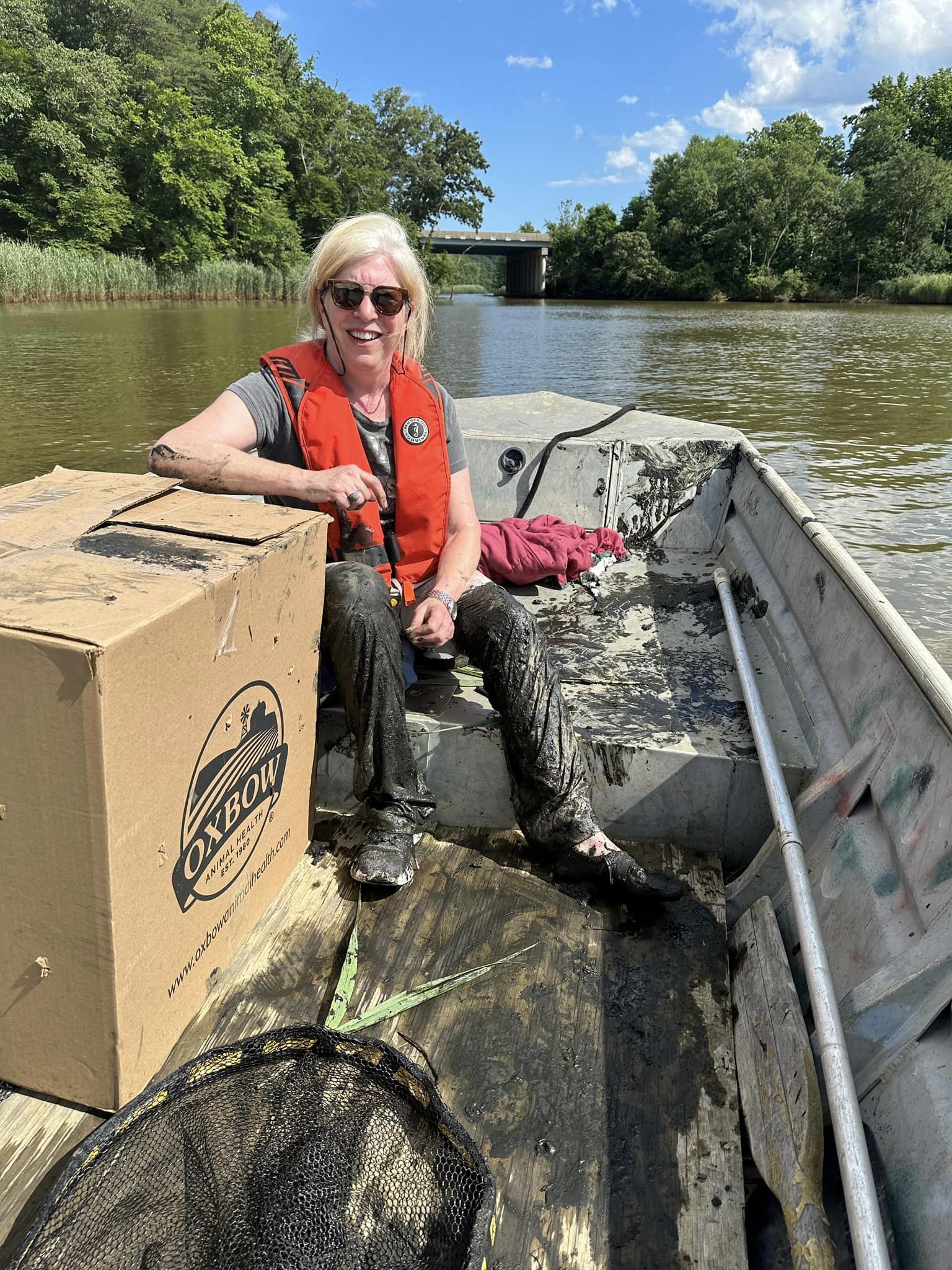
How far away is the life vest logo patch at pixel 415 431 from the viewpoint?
2.11 m

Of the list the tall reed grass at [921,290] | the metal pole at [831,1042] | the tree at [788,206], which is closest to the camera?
the metal pole at [831,1042]

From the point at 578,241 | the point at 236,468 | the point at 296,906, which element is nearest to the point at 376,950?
the point at 296,906

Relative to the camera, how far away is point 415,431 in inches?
83.4

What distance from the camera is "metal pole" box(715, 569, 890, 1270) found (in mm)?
918

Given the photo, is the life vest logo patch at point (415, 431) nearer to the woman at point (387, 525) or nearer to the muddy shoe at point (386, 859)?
the woman at point (387, 525)

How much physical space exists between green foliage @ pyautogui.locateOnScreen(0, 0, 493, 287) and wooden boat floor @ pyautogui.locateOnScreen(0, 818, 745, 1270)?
29.9 meters

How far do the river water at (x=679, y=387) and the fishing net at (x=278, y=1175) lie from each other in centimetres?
377

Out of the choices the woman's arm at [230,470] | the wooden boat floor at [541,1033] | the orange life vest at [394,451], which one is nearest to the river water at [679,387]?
the orange life vest at [394,451]

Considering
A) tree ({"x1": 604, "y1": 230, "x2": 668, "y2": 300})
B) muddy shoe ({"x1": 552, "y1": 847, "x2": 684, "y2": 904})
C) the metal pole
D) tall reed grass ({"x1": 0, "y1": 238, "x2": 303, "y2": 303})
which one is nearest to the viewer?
the metal pole

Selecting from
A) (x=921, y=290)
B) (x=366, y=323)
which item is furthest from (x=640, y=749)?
(x=921, y=290)

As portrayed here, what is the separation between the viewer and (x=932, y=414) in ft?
33.9

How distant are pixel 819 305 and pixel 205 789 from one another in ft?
146

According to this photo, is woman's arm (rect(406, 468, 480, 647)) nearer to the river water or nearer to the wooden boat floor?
the wooden boat floor

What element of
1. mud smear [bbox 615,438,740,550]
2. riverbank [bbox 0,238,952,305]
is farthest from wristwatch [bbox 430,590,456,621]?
riverbank [bbox 0,238,952,305]
